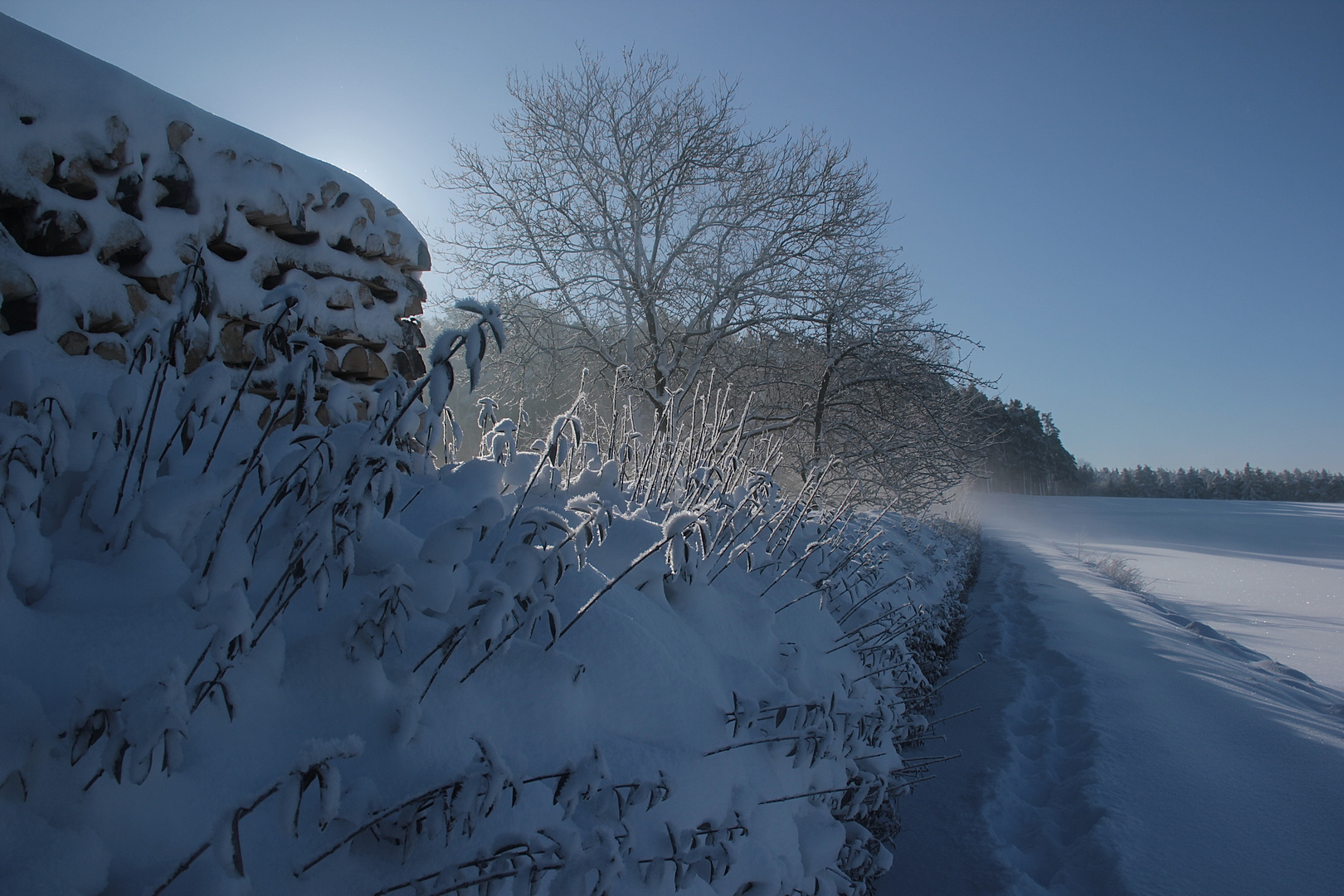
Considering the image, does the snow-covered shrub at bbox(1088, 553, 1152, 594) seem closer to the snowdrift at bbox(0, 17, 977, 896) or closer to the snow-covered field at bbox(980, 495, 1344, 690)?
the snow-covered field at bbox(980, 495, 1344, 690)

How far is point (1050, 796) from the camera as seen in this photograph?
3.04 m

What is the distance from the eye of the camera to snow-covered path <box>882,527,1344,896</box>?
237cm

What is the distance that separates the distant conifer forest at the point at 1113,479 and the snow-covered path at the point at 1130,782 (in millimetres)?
42387

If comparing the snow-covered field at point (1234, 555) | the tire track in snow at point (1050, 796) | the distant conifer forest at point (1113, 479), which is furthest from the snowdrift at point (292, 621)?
the distant conifer forest at point (1113, 479)

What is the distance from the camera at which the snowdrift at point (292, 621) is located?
870mm

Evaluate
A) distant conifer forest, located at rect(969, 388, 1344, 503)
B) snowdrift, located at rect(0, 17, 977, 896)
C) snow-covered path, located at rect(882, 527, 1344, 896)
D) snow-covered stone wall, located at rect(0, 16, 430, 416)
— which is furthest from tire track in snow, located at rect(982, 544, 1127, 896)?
distant conifer forest, located at rect(969, 388, 1344, 503)

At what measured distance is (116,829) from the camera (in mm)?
860

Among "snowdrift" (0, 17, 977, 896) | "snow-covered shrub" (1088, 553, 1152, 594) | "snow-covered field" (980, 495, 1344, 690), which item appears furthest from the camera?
"snow-covered shrub" (1088, 553, 1152, 594)

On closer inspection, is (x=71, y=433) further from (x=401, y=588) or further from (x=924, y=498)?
(x=924, y=498)

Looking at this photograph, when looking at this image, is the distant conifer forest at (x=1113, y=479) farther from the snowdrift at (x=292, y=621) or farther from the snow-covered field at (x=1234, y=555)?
the snowdrift at (x=292, y=621)

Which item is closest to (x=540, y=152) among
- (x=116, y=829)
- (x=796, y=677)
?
(x=796, y=677)

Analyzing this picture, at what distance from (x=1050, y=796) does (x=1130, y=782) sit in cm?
36

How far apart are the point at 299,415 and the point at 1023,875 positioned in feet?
10.0

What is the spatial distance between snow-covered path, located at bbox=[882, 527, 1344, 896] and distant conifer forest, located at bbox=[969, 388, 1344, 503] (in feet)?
139
